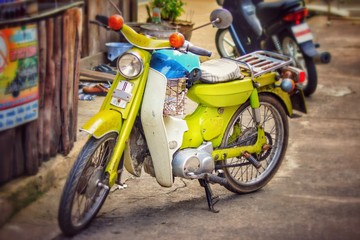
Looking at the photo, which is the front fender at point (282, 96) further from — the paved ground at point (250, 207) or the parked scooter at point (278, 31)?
the parked scooter at point (278, 31)

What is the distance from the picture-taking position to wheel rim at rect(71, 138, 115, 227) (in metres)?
5.05

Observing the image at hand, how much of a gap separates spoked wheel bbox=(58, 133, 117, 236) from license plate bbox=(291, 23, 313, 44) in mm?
4570

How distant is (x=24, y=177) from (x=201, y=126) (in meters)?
1.35

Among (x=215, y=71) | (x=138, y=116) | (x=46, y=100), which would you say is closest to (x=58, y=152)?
(x=46, y=100)

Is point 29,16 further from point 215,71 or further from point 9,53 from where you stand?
point 215,71

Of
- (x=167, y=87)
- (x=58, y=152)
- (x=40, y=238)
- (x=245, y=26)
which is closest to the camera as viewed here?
(x=40, y=238)

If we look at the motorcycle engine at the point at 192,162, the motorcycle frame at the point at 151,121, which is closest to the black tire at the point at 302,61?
the motorcycle frame at the point at 151,121

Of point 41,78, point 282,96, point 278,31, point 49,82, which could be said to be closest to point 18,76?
point 41,78

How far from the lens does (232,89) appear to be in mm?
5652

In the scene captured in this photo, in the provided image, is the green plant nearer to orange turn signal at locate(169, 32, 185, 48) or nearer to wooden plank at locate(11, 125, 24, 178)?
wooden plank at locate(11, 125, 24, 178)

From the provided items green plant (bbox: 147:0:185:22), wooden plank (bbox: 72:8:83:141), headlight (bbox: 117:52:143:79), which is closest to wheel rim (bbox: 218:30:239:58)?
green plant (bbox: 147:0:185:22)

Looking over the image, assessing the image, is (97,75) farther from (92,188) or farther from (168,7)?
(92,188)

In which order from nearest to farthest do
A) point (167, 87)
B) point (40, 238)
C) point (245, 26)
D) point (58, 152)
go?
point (40, 238) → point (167, 87) → point (58, 152) → point (245, 26)

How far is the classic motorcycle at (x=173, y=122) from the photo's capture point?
5.08 m
